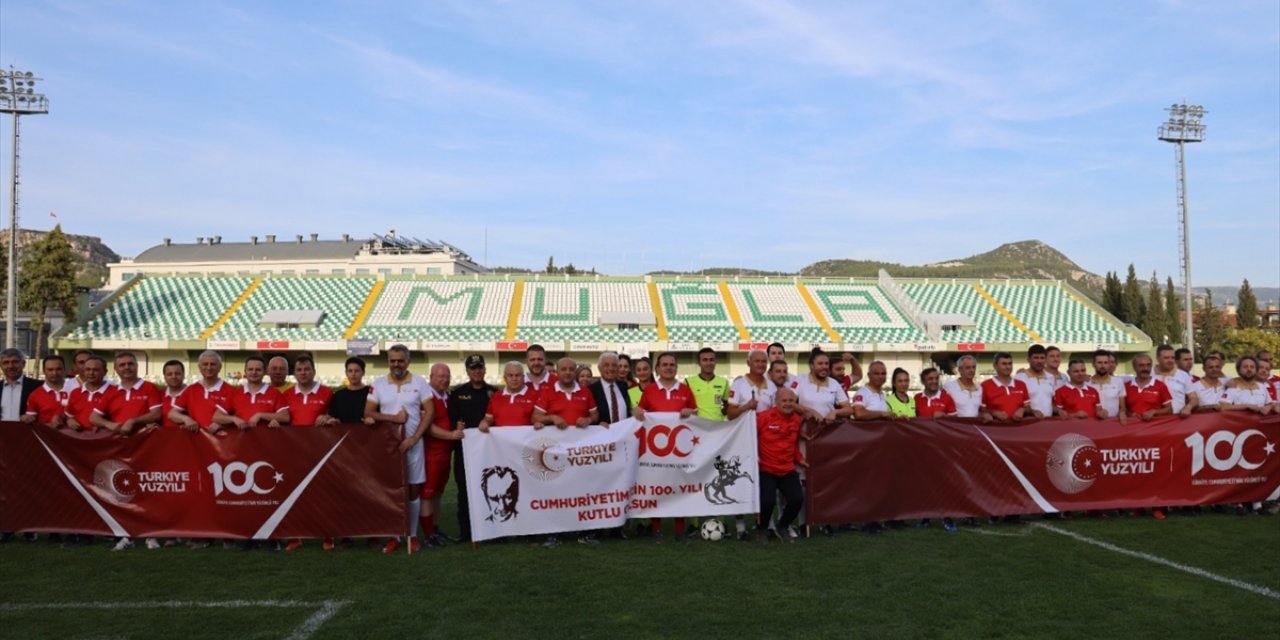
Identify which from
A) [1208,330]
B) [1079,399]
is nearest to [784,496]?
[1079,399]

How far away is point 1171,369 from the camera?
10.1 metres

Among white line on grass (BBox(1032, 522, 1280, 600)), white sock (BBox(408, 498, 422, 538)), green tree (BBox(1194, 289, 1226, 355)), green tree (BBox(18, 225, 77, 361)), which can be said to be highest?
green tree (BBox(18, 225, 77, 361))

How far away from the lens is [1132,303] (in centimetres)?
7606

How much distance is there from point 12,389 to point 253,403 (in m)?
2.58

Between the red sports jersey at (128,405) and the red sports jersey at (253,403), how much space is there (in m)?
0.83

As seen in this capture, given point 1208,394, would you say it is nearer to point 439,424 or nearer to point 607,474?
point 607,474

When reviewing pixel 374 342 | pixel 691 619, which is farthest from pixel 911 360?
pixel 691 619

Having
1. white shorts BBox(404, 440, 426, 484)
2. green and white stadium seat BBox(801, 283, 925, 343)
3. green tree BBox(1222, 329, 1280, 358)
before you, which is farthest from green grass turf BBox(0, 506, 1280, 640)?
green tree BBox(1222, 329, 1280, 358)

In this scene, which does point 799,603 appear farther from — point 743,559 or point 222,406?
point 222,406

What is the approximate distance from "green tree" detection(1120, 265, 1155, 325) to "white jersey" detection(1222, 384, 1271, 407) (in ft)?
241

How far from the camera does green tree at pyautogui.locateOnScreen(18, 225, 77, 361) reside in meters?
46.6

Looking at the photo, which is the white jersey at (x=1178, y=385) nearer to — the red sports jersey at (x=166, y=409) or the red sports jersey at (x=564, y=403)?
the red sports jersey at (x=564, y=403)

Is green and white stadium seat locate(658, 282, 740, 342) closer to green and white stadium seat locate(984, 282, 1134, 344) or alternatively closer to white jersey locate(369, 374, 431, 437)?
green and white stadium seat locate(984, 282, 1134, 344)

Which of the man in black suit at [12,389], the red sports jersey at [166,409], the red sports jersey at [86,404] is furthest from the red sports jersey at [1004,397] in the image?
the man in black suit at [12,389]
